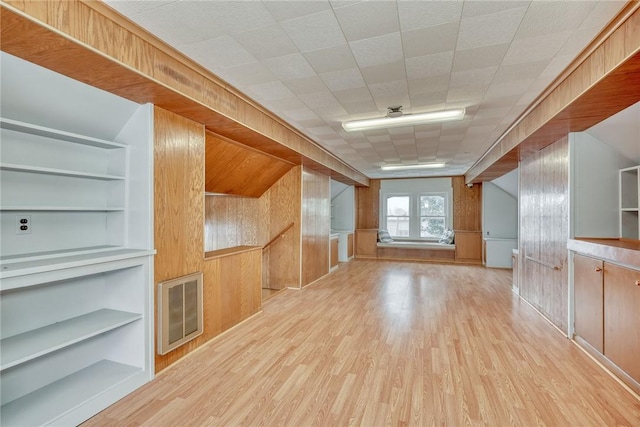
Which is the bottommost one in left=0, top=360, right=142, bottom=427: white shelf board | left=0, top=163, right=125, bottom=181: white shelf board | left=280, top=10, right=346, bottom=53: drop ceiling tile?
left=0, top=360, right=142, bottom=427: white shelf board

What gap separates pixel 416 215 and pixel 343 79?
6.90 metres

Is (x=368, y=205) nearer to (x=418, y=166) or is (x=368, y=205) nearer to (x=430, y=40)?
(x=418, y=166)

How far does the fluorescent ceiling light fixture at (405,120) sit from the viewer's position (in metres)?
3.15

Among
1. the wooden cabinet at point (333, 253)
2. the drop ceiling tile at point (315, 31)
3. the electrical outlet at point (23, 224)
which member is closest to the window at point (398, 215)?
the wooden cabinet at point (333, 253)

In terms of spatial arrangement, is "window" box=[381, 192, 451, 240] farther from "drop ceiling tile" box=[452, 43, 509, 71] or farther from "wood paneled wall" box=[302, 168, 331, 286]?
"drop ceiling tile" box=[452, 43, 509, 71]

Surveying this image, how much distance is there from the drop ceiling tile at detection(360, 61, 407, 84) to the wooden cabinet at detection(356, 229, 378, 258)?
6187 millimetres

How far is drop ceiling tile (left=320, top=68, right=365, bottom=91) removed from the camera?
2.36m

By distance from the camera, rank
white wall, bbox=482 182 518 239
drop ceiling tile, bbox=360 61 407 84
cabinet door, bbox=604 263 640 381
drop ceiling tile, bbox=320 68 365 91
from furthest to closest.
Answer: white wall, bbox=482 182 518 239 → drop ceiling tile, bbox=320 68 365 91 → drop ceiling tile, bbox=360 61 407 84 → cabinet door, bbox=604 263 640 381

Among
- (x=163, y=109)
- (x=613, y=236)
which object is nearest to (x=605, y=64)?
(x=613, y=236)

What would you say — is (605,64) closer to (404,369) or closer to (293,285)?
(404,369)

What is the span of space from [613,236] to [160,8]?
4326 millimetres

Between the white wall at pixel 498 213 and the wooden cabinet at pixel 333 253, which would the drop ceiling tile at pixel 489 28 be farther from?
the white wall at pixel 498 213

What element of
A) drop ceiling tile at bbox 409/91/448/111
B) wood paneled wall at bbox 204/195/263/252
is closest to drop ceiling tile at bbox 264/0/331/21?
drop ceiling tile at bbox 409/91/448/111

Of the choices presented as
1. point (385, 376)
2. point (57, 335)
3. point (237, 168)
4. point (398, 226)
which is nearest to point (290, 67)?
point (237, 168)
